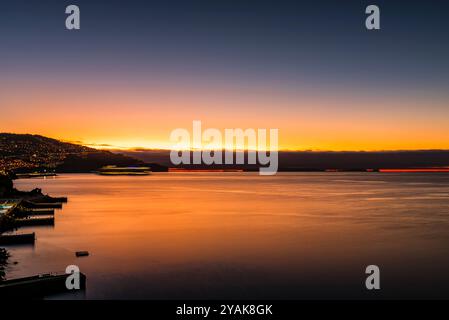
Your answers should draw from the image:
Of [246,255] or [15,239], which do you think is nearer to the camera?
[246,255]

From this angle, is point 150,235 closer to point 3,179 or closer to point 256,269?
point 256,269

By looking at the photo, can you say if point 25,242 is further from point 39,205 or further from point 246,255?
point 39,205

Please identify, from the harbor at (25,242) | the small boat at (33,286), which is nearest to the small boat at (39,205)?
the harbor at (25,242)

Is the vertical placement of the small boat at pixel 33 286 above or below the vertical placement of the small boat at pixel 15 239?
above

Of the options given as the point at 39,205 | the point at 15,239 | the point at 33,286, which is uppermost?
the point at 33,286

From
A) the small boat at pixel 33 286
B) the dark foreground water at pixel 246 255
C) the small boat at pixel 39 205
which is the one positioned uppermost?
the small boat at pixel 33 286

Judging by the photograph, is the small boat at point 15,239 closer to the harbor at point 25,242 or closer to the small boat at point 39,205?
the harbor at point 25,242

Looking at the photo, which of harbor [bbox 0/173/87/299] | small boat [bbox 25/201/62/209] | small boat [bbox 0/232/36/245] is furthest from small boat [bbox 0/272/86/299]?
small boat [bbox 25/201/62/209]

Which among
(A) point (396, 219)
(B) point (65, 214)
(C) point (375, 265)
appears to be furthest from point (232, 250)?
(B) point (65, 214)

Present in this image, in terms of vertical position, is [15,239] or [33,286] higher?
[33,286]

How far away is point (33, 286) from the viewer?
54.9 feet

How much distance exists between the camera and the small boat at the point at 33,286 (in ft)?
52.4

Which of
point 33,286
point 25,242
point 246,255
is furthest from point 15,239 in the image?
point 246,255
